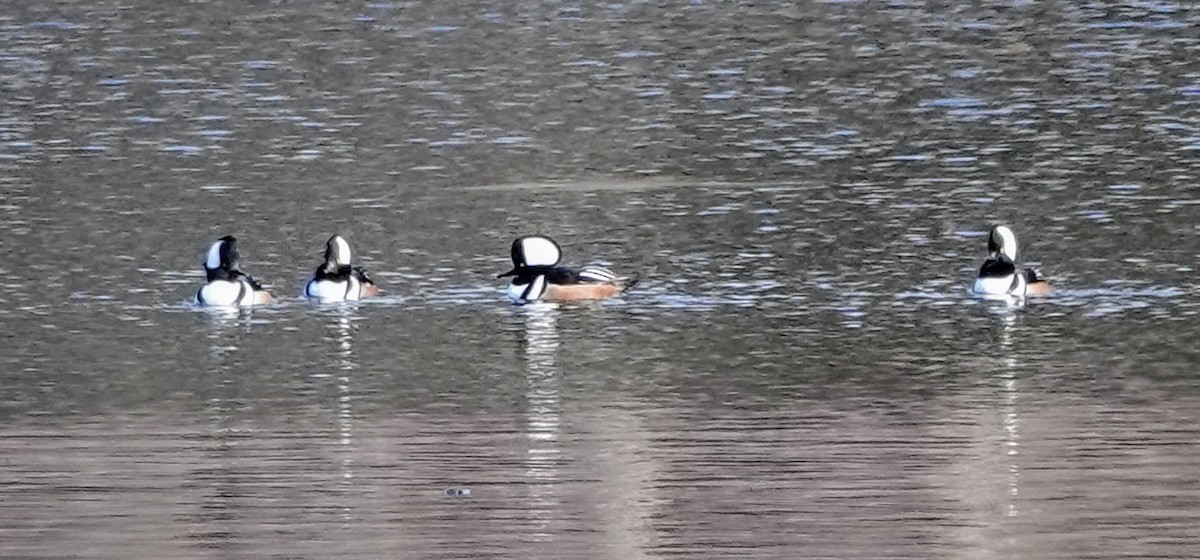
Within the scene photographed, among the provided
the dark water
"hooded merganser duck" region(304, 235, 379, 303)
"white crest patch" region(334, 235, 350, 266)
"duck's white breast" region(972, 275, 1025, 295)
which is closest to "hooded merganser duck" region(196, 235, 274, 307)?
the dark water

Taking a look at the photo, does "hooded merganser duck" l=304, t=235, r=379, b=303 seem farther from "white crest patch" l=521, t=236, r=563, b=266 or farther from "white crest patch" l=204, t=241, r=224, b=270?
"white crest patch" l=521, t=236, r=563, b=266

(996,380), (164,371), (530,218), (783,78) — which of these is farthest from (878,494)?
(783,78)

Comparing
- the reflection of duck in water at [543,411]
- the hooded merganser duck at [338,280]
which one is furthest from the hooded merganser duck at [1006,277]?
the hooded merganser duck at [338,280]

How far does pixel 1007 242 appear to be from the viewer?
61.8ft

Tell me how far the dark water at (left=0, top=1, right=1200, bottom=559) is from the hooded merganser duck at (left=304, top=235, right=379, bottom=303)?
167 millimetres

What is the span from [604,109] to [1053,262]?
34.9 ft

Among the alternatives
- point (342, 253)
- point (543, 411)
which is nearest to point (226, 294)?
point (342, 253)

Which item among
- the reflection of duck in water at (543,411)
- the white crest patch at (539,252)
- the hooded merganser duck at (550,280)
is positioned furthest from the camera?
the white crest patch at (539,252)

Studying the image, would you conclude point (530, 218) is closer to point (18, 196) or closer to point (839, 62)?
point (18, 196)

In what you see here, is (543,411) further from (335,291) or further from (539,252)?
(539,252)

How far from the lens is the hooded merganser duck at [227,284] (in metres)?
18.0

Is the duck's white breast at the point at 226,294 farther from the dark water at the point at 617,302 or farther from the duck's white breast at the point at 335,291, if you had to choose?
the duck's white breast at the point at 335,291

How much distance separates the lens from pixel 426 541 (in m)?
10.8

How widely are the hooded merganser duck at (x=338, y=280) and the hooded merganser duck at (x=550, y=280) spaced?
0.94 m
